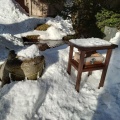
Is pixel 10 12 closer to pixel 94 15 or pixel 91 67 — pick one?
pixel 94 15

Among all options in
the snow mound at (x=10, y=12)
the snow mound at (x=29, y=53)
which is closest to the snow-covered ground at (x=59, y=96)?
the snow mound at (x=29, y=53)

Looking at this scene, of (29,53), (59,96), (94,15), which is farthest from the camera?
(94,15)

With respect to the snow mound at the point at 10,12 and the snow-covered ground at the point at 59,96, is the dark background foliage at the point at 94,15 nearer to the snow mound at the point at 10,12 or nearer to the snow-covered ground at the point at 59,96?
the snow-covered ground at the point at 59,96

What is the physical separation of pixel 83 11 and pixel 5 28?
707 centimetres

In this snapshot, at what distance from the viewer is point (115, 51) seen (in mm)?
7684

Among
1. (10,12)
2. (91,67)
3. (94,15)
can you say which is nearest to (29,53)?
(91,67)

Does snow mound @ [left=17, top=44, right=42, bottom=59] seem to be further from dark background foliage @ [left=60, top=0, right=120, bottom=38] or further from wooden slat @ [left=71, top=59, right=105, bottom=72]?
dark background foliage @ [left=60, top=0, right=120, bottom=38]

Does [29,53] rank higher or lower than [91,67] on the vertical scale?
higher

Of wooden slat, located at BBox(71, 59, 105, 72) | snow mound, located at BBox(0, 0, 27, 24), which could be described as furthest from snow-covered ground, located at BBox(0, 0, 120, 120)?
snow mound, located at BBox(0, 0, 27, 24)

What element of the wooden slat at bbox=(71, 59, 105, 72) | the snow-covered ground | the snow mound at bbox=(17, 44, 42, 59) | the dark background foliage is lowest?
the snow-covered ground

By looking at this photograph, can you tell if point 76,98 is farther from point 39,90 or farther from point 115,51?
point 115,51

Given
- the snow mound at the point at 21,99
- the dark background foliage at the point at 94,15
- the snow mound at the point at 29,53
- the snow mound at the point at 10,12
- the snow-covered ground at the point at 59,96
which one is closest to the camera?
the snow mound at the point at 21,99

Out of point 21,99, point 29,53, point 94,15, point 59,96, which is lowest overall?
point 59,96

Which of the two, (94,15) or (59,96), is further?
(94,15)
